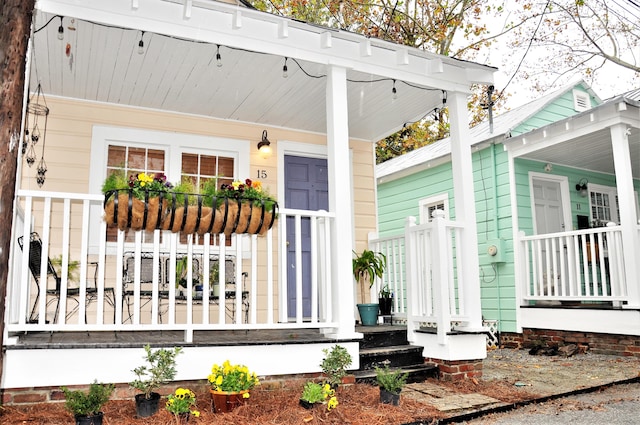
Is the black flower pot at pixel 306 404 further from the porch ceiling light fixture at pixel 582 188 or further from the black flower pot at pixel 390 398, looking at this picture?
the porch ceiling light fixture at pixel 582 188

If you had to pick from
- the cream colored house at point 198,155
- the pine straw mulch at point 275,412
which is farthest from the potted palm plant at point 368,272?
the pine straw mulch at point 275,412

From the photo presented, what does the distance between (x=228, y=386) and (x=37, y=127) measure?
359 cm

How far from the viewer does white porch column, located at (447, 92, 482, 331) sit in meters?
4.84

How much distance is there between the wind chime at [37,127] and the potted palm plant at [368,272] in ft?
11.3

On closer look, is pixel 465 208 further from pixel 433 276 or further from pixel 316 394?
pixel 316 394

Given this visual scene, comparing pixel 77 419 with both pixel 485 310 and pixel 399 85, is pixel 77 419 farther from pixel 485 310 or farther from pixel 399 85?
pixel 485 310

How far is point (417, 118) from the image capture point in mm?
6250

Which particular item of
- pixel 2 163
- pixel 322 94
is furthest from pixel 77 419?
pixel 322 94

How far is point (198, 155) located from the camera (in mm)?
5984

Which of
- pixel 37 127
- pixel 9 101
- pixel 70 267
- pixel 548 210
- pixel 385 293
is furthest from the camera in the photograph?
pixel 548 210

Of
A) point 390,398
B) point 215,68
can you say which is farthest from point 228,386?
point 215,68

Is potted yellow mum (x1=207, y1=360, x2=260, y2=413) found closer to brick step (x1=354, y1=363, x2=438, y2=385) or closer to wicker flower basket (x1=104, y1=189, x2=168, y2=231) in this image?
wicker flower basket (x1=104, y1=189, x2=168, y2=231)

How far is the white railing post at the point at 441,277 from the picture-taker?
467cm

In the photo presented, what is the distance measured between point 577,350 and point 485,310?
5.53 feet
